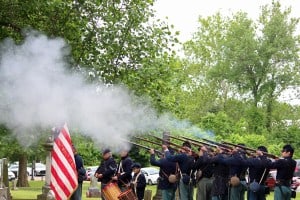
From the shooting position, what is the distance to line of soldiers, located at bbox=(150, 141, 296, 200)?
45.3 feet

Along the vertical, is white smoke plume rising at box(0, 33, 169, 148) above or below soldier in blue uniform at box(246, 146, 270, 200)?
above

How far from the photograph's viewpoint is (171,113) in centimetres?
2117

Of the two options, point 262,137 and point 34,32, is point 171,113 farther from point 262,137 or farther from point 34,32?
point 262,137

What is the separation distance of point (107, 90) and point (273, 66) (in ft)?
Result: 95.7

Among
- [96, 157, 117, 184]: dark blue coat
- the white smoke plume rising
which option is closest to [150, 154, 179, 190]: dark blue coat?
[96, 157, 117, 184]: dark blue coat

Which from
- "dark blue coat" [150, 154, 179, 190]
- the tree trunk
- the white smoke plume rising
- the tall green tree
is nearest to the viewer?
the white smoke plume rising

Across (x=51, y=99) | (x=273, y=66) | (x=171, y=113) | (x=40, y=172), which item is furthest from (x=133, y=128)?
(x=40, y=172)

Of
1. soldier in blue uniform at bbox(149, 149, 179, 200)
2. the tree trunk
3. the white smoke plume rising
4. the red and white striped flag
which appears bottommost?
the tree trunk

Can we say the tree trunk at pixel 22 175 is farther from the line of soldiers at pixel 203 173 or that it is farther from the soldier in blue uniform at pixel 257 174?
the soldier in blue uniform at pixel 257 174

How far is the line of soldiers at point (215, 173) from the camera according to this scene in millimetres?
13797

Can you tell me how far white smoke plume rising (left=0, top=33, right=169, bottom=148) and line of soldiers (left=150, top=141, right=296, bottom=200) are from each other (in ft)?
4.76

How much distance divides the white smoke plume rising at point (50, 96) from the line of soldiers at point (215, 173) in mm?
1451

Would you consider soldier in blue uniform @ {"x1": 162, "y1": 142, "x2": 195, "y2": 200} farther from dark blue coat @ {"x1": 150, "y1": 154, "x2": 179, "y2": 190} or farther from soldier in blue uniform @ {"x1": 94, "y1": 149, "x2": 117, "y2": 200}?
soldier in blue uniform @ {"x1": 94, "y1": 149, "x2": 117, "y2": 200}

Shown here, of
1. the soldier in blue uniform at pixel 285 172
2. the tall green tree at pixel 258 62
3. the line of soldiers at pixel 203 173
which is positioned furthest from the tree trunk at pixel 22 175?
the soldier in blue uniform at pixel 285 172
